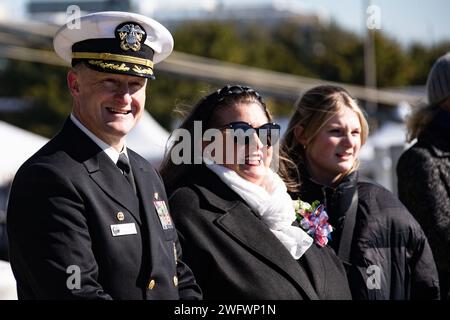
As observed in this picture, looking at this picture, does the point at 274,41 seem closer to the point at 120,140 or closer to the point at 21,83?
the point at 21,83

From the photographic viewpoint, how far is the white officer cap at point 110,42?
3.26m

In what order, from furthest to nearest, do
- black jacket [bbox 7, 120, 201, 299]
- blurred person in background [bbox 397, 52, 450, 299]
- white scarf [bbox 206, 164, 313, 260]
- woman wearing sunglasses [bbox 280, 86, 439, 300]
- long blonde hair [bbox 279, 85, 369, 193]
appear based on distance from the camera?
blurred person in background [bbox 397, 52, 450, 299] < long blonde hair [bbox 279, 85, 369, 193] < woman wearing sunglasses [bbox 280, 86, 439, 300] < white scarf [bbox 206, 164, 313, 260] < black jacket [bbox 7, 120, 201, 299]

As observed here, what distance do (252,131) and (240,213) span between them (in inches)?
14.1

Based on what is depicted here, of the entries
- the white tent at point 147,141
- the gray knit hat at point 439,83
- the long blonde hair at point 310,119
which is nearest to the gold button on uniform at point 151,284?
the long blonde hair at point 310,119

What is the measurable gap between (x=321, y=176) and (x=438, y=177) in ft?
1.98

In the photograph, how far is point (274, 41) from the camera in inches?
2299

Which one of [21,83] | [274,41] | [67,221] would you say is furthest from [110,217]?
[274,41]

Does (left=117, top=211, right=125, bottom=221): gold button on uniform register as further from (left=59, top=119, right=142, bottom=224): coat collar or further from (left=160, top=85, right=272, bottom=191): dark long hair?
(left=160, top=85, right=272, bottom=191): dark long hair

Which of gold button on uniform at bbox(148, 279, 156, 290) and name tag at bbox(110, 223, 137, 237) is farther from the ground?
name tag at bbox(110, 223, 137, 237)

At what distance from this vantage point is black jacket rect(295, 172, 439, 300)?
400 cm

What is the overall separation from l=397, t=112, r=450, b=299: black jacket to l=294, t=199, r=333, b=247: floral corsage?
0.62 m

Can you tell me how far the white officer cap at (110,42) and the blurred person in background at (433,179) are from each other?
1.72 metres

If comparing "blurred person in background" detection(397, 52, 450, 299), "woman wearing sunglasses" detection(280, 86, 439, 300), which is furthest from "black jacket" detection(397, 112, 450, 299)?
"woman wearing sunglasses" detection(280, 86, 439, 300)

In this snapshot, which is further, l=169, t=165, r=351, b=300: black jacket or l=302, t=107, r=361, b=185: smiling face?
l=302, t=107, r=361, b=185: smiling face
